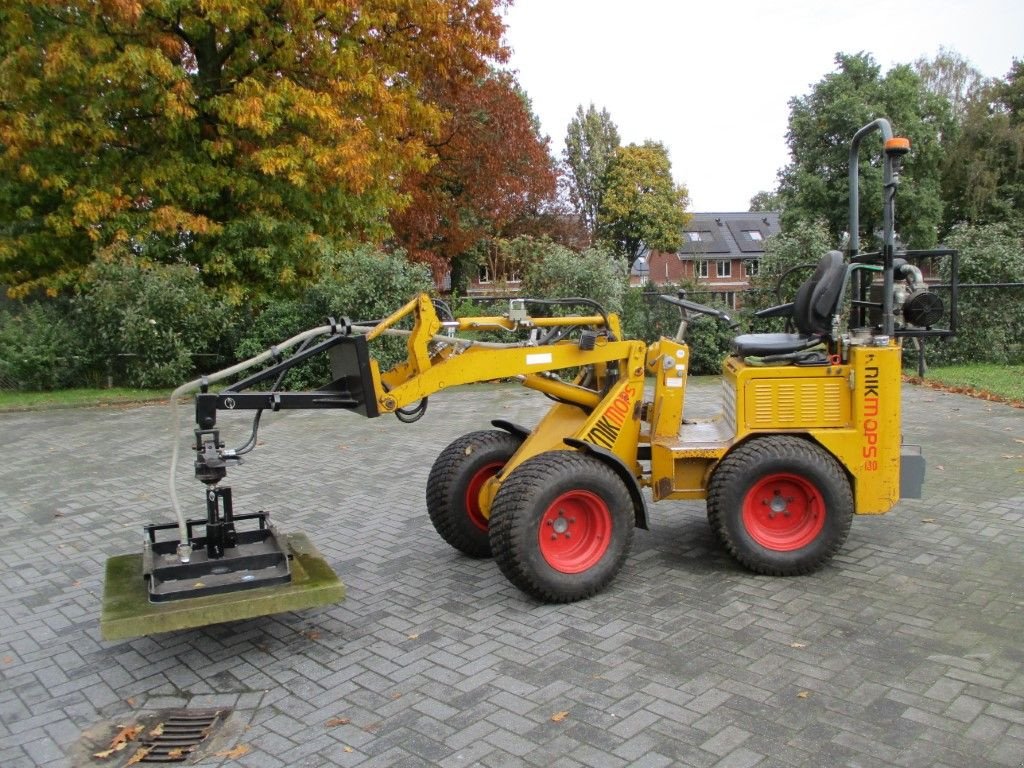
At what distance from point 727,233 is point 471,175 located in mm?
41383

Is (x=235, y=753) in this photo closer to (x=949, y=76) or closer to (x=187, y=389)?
(x=187, y=389)

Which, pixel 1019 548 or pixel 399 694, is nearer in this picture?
pixel 399 694

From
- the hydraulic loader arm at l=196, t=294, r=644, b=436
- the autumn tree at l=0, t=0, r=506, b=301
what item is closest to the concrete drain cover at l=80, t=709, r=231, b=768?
the hydraulic loader arm at l=196, t=294, r=644, b=436

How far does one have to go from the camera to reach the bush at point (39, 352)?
48.2 ft

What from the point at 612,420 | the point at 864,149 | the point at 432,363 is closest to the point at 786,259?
the point at 612,420

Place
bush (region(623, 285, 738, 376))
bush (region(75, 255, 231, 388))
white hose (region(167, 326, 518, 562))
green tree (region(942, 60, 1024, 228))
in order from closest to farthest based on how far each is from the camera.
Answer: white hose (region(167, 326, 518, 562)) < bush (region(75, 255, 231, 388)) < bush (region(623, 285, 738, 376)) < green tree (region(942, 60, 1024, 228))

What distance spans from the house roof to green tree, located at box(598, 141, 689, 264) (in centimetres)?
799

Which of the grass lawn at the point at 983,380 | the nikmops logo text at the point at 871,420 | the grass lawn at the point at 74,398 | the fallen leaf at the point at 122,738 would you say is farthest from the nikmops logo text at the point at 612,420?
the grass lawn at the point at 74,398

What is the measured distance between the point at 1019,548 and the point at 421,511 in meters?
4.41

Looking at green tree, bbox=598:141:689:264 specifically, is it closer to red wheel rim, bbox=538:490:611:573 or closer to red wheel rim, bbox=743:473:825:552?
red wheel rim, bbox=743:473:825:552

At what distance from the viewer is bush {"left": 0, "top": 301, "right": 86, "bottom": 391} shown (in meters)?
14.7

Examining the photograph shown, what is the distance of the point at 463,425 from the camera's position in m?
11.4

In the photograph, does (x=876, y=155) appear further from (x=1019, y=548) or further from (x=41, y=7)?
(x=1019, y=548)

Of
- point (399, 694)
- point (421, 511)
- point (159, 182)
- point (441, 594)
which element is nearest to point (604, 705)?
point (399, 694)
